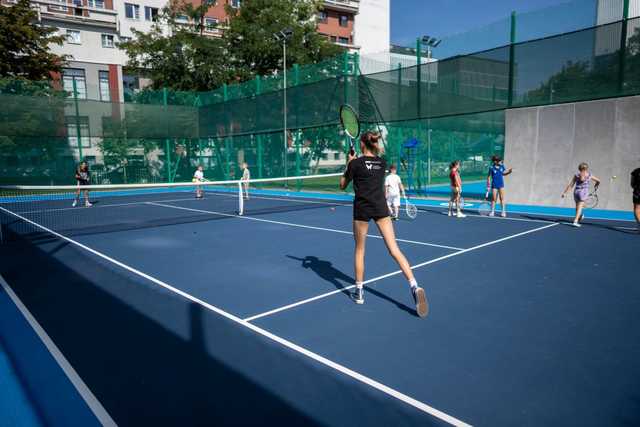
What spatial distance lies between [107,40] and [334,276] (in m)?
43.8

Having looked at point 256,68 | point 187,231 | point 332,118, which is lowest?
point 187,231

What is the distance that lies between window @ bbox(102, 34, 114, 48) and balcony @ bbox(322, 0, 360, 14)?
2358 cm

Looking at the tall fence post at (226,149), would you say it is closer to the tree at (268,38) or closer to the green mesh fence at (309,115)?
the green mesh fence at (309,115)

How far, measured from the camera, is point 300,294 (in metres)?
5.39

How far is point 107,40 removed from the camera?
40.8m

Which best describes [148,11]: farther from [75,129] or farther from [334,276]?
[334,276]

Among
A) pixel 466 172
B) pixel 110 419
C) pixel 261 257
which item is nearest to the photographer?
pixel 110 419

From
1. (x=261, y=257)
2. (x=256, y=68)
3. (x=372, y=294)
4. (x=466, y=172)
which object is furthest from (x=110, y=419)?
(x=256, y=68)

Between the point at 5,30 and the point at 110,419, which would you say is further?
the point at 5,30

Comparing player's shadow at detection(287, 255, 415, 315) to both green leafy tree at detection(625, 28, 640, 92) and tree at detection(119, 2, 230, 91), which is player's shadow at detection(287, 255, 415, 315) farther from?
tree at detection(119, 2, 230, 91)

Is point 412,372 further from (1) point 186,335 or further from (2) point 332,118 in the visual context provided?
(2) point 332,118

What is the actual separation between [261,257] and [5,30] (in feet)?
97.2

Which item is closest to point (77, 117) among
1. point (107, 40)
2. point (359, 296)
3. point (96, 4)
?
point (107, 40)

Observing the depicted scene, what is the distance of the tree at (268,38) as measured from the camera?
31.6 metres
